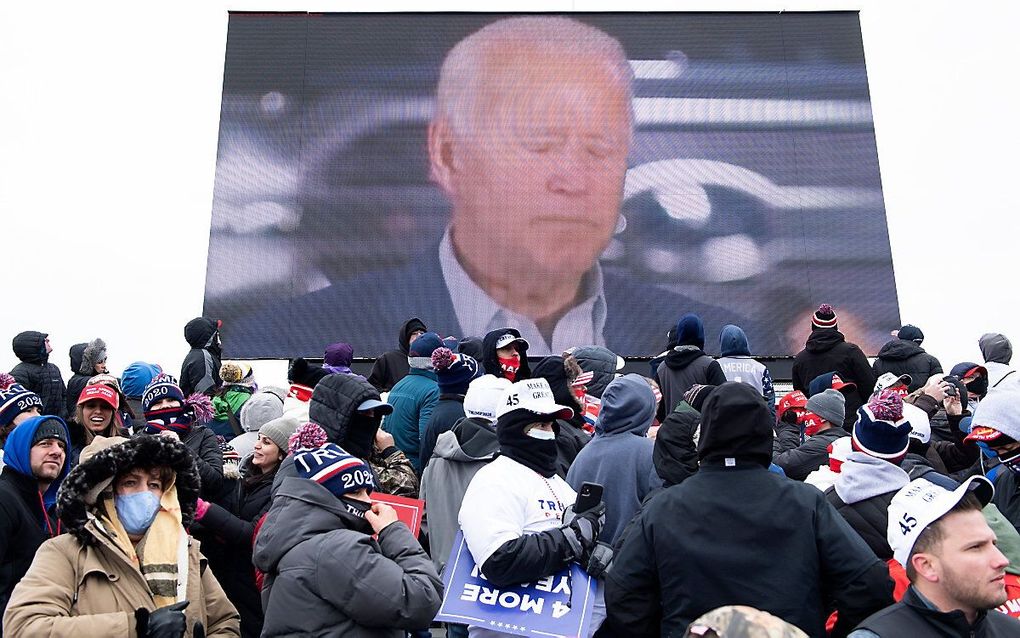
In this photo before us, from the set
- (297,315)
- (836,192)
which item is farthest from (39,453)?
(836,192)

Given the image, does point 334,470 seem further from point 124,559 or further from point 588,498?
point 588,498

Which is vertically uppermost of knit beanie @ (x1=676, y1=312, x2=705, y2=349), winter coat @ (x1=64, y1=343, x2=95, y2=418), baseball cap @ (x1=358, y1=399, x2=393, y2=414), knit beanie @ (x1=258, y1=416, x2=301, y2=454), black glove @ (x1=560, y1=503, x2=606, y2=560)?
knit beanie @ (x1=676, y1=312, x2=705, y2=349)

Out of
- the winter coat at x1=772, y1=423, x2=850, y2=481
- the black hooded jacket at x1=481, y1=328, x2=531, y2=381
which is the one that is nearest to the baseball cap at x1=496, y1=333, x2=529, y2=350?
the black hooded jacket at x1=481, y1=328, x2=531, y2=381

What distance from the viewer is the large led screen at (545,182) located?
9828 millimetres

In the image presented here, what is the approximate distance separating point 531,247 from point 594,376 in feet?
16.1

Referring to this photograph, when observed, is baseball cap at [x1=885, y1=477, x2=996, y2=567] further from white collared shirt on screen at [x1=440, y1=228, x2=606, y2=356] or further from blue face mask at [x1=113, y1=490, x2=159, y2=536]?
white collared shirt on screen at [x1=440, y1=228, x2=606, y2=356]

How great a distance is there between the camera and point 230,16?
10906 millimetres

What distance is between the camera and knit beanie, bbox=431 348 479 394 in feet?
15.4

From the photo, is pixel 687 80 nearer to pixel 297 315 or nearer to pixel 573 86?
pixel 573 86

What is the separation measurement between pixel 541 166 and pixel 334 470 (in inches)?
297

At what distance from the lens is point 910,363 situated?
21.7ft

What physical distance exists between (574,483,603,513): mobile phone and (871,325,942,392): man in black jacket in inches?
160

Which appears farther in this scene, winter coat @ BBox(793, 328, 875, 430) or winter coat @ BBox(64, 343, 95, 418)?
winter coat @ BBox(64, 343, 95, 418)

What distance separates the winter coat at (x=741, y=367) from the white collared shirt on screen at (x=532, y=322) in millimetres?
3729
